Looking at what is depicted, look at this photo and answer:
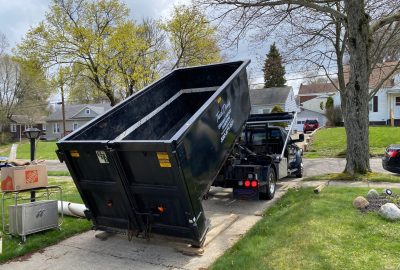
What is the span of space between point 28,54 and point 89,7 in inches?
169

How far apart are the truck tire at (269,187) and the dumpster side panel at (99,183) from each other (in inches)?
149

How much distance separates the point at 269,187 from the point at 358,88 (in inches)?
171

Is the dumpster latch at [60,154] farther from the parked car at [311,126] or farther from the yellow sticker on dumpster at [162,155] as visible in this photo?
the parked car at [311,126]

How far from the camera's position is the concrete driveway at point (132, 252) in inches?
209

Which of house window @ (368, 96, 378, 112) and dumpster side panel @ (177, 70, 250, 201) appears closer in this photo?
dumpster side panel @ (177, 70, 250, 201)

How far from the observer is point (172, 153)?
4719 millimetres

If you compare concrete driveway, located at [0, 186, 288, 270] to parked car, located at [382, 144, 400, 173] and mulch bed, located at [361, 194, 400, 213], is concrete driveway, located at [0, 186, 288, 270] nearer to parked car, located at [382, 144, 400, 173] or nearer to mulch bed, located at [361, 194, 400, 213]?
mulch bed, located at [361, 194, 400, 213]

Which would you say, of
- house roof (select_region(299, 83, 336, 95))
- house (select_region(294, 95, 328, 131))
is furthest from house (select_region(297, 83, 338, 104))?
house (select_region(294, 95, 328, 131))

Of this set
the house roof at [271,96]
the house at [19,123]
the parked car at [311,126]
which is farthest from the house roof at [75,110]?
the parked car at [311,126]

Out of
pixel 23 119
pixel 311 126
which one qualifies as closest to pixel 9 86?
pixel 23 119

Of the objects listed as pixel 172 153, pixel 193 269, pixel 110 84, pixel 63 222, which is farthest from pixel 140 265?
pixel 110 84

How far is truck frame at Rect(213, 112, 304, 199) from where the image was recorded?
26.8ft

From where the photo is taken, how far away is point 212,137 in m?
6.05

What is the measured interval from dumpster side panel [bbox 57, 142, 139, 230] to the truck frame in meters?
3.09
